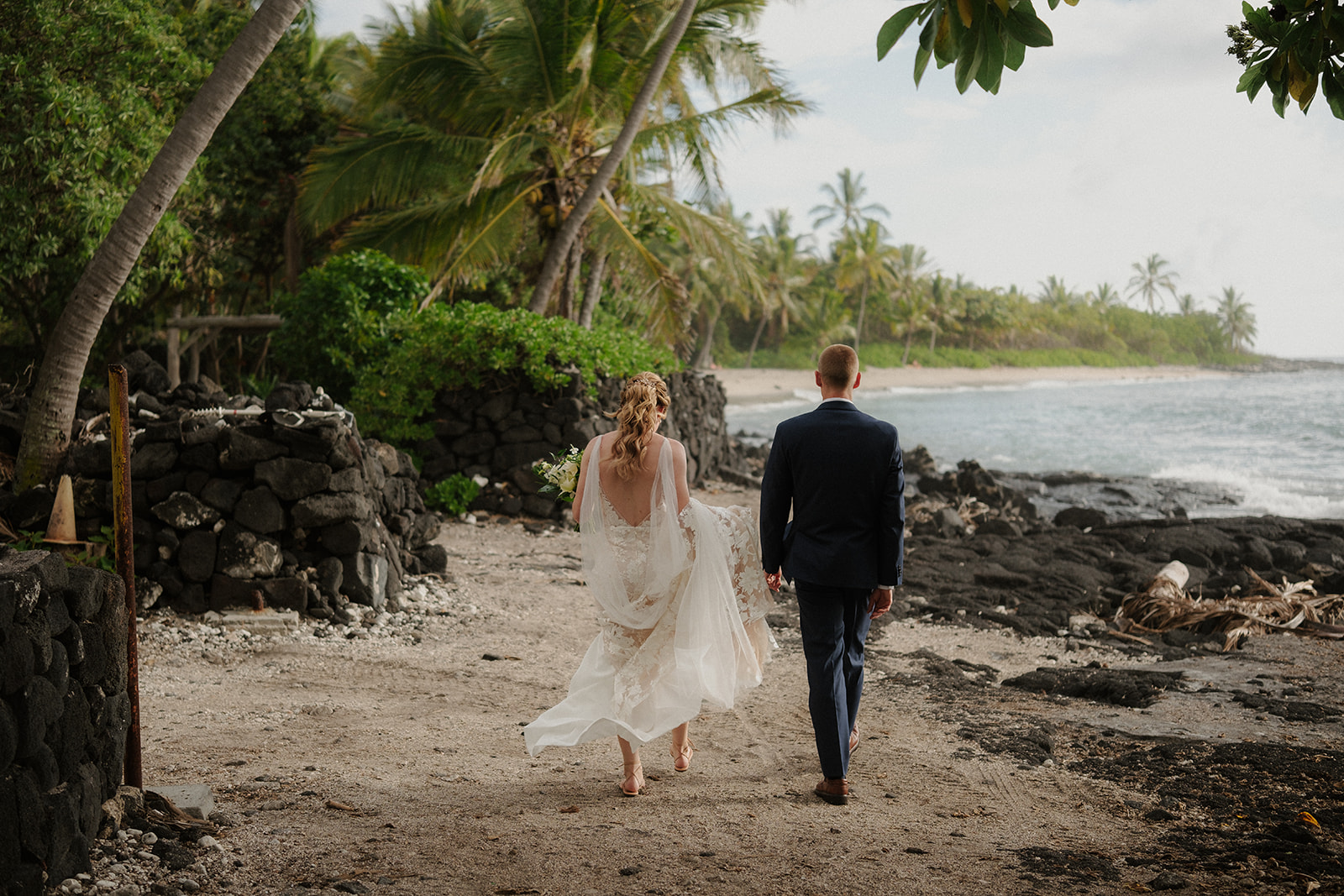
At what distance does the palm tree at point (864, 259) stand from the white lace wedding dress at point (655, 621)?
53413mm

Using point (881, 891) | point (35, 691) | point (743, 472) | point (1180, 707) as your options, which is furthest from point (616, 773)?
point (743, 472)

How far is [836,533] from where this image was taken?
4.04 metres

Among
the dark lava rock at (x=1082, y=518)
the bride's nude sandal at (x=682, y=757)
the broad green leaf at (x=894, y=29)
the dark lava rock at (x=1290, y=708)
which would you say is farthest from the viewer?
the dark lava rock at (x=1082, y=518)

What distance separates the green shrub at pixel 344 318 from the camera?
12.3 m

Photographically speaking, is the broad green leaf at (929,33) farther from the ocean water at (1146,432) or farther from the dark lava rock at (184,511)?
the ocean water at (1146,432)

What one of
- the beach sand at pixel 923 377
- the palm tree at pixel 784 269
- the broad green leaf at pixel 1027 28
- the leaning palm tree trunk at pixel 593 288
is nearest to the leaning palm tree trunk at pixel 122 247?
the broad green leaf at pixel 1027 28

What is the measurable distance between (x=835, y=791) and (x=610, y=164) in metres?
11.2

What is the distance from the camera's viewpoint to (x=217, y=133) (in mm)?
15219

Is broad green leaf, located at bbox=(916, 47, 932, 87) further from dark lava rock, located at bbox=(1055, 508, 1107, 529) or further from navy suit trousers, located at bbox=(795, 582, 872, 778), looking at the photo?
dark lava rock, located at bbox=(1055, 508, 1107, 529)

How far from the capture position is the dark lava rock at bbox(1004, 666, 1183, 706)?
595cm

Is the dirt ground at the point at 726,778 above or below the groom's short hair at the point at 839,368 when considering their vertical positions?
below

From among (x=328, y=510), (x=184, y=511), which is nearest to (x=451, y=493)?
(x=328, y=510)

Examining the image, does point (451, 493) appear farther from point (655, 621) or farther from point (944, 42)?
point (944, 42)

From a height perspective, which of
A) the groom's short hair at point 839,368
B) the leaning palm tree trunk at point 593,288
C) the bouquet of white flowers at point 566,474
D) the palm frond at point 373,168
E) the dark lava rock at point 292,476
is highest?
the palm frond at point 373,168
